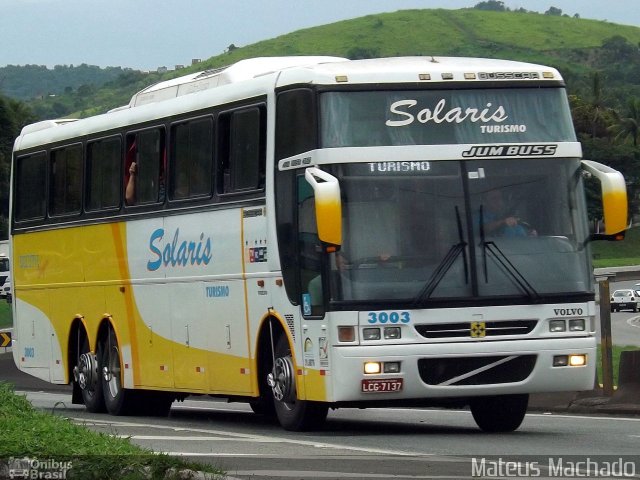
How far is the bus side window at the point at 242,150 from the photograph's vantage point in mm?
16125

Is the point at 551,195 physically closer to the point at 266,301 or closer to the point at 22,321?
the point at 266,301

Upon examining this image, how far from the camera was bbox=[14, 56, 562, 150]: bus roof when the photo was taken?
15227 millimetres

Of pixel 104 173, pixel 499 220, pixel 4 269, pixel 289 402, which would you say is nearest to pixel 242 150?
pixel 289 402

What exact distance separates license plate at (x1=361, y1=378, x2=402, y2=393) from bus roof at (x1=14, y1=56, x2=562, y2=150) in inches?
111

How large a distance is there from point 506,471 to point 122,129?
32.4 feet

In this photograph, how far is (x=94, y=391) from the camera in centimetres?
2122

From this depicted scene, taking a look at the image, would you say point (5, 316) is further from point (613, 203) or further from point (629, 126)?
point (629, 126)

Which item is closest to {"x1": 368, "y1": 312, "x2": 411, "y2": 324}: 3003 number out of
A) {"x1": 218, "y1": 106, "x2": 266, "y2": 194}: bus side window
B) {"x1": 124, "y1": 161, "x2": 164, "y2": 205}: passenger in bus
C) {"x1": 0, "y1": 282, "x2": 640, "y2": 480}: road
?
{"x1": 0, "y1": 282, "x2": 640, "y2": 480}: road

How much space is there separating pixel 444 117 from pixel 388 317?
6.72ft

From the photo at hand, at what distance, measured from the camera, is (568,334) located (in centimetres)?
1501

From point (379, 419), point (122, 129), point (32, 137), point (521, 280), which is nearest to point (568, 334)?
point (521, 280)

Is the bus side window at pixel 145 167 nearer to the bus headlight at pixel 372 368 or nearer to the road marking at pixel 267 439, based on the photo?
the road marking at pixel 267 439

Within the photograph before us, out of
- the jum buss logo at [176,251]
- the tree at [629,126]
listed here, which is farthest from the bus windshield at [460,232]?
the tree at [629,126]

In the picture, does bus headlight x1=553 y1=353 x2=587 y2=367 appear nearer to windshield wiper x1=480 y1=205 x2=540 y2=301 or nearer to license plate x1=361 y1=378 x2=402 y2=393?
windshield wiper x1=480 y1=205 x2=540 y2=301
